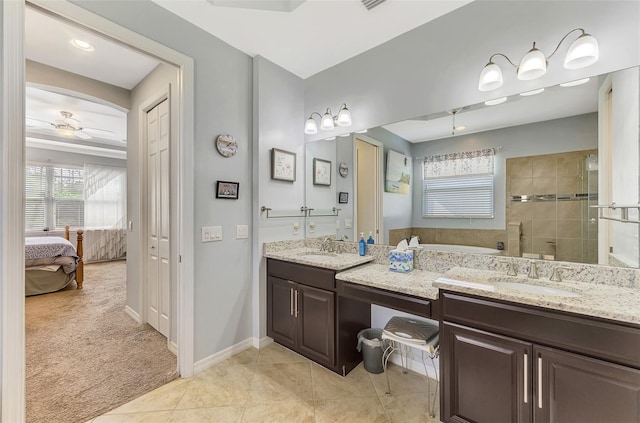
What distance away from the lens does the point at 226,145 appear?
2.33 m

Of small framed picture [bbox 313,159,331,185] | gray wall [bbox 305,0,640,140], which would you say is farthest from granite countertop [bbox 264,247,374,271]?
gray wall [bbox 305,0,640,140]

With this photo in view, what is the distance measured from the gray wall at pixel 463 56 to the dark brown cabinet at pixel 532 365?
1.37m

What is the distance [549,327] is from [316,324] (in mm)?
1450

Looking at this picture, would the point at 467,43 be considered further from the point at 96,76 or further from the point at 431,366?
the point at 96,76

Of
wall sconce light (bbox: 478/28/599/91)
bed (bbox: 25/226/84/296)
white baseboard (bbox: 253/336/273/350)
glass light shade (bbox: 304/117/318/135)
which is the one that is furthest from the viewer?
bed (bbox: 25/226/84/296)

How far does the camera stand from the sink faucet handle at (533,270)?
162 centimetres

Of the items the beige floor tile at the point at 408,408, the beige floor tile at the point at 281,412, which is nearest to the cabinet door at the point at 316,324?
the beige floor tile at the point at 281,412

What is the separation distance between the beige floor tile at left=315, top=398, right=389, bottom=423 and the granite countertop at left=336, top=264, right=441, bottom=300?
779 millimetres

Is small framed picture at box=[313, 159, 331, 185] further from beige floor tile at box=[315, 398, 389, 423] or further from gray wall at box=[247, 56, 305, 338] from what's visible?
beige floor tile at box=[315, 398, 389, 423]

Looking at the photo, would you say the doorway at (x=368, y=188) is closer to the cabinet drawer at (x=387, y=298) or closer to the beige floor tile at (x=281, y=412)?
the cabinet drawer at (x=387, y=298)

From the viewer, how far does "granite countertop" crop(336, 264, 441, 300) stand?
1.59 meters

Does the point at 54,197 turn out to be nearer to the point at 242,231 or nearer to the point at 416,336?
the point at 242,231

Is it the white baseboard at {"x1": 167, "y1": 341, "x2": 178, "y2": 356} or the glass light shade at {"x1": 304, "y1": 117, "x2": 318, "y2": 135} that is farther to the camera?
the glass light shade at {"x1": 304, "y1": 117, "x2": 318, "y2": 135}

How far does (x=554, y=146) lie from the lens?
1663mm
